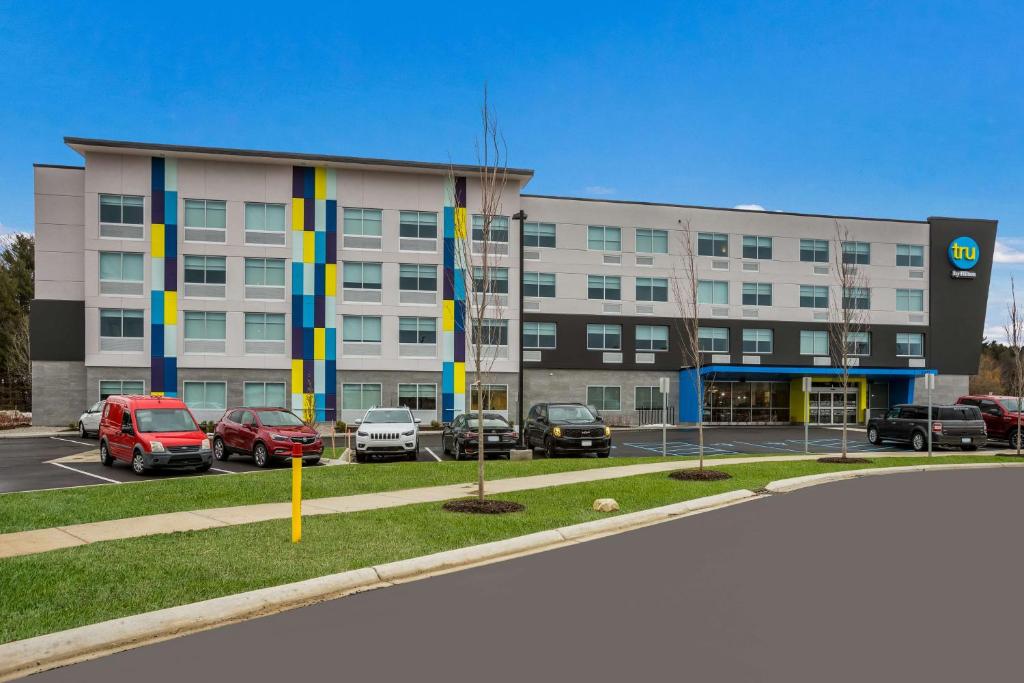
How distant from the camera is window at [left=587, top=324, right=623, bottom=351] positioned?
4325 centimetres

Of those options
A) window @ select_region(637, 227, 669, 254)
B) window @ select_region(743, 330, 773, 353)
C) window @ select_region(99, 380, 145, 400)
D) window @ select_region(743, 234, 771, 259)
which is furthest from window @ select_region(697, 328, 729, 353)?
window @ select_region(99, 380, 145, 400)

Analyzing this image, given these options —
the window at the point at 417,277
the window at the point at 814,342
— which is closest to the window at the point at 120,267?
the window at the point at 417,277

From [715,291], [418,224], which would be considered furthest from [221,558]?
[715,291]

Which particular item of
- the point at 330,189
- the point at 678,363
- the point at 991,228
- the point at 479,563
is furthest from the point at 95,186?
the point at 991,228

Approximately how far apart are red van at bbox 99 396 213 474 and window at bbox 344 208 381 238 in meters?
21.1

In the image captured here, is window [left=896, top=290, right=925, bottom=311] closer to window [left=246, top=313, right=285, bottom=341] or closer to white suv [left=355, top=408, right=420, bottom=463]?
window [left=246, top=313, right=285, bottom=341]

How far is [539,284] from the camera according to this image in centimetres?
4256

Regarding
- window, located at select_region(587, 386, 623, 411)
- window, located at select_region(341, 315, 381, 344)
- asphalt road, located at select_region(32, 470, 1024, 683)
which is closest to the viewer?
asphalt road, located at select_region(32, 470, 1024, 683)

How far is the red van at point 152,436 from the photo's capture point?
57.2ft

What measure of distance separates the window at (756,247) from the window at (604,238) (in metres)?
8.20

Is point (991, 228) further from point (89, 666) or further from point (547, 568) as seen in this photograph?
point (89, 666)

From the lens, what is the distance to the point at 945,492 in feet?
51.3

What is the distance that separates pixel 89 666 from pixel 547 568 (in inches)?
181

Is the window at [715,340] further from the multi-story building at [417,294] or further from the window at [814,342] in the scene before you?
the window at [814,342]
